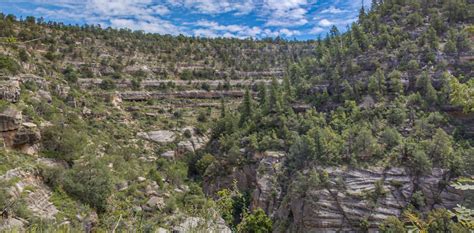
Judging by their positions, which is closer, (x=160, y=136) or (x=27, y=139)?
(x=27, y=139)

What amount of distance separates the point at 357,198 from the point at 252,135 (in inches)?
465

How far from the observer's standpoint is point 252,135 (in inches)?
1214

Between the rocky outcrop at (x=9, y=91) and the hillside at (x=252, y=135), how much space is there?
10cm

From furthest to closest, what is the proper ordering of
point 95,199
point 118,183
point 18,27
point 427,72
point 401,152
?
point 18,27 < point 427,72 < point 401,152 < point 118,183 < point 95,199

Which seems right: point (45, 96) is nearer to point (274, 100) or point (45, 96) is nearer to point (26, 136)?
point (26, 136)

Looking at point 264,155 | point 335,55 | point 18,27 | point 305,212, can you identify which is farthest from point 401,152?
point 18,27

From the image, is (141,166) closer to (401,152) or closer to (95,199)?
(95,199)

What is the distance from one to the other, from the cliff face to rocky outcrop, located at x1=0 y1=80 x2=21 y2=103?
19603 millimetres

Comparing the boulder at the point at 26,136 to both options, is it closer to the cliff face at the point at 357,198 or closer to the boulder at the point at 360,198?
the cliff face at the point at 357,198

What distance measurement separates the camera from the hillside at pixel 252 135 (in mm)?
17141

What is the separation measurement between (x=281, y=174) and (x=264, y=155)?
8.61 feet

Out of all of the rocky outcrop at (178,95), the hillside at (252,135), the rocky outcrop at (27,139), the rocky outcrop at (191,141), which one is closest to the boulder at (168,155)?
the hillside at (252,135)

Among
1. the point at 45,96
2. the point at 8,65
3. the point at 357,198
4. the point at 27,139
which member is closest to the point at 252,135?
the point at 357,198

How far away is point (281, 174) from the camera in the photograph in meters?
26.4
